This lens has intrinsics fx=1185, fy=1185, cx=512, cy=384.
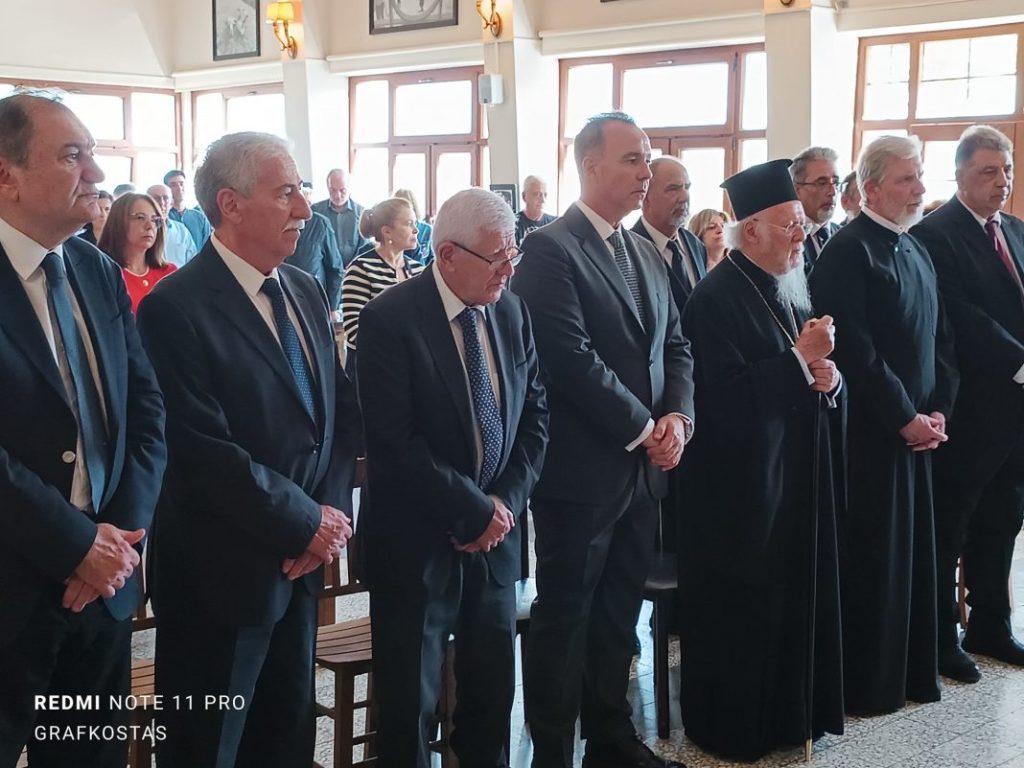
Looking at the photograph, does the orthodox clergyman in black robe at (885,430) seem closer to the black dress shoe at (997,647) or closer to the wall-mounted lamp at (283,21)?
the black dress shoe at (997,647)

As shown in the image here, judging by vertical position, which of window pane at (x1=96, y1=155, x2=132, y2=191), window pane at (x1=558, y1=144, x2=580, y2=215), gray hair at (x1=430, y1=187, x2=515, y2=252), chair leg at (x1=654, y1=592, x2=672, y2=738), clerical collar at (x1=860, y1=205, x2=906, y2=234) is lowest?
chair leg at (x1=654, y1=592, x2=672, y2=738)

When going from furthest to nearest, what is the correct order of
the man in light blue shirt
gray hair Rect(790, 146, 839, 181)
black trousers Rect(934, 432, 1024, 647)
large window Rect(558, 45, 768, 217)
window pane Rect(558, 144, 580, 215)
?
window pane Rect(558, 144, 580, 215) < large window Rect(558, 45, 768, 217) < the man in light blue shirt < gray hair Rect(790, 146, 839, 181) < black trousers Rect(934, 432, 1024, 647)

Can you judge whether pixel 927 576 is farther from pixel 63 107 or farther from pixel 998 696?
pixel 63 107

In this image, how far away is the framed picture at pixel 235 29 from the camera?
53.4ft

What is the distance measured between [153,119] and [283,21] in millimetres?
3554

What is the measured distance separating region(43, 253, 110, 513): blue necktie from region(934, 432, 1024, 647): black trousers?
311 centimetres

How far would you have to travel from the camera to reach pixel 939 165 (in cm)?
1062

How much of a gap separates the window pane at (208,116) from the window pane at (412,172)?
3.39 metres

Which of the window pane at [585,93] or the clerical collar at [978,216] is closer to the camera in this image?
the clerical collar at [978,216]

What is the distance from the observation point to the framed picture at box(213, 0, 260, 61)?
16.3m

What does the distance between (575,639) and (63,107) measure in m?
1.93

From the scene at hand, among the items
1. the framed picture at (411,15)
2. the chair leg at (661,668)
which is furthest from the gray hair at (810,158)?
the framed picture at (411,15)

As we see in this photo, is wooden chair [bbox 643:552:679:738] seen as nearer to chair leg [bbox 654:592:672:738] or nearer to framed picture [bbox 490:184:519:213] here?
chair leg [bbox 654:592:672:738]

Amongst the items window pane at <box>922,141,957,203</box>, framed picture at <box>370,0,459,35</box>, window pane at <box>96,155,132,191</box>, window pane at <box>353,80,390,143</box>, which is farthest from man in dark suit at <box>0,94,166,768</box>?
window pane at <box>96,155,132,191</box>
